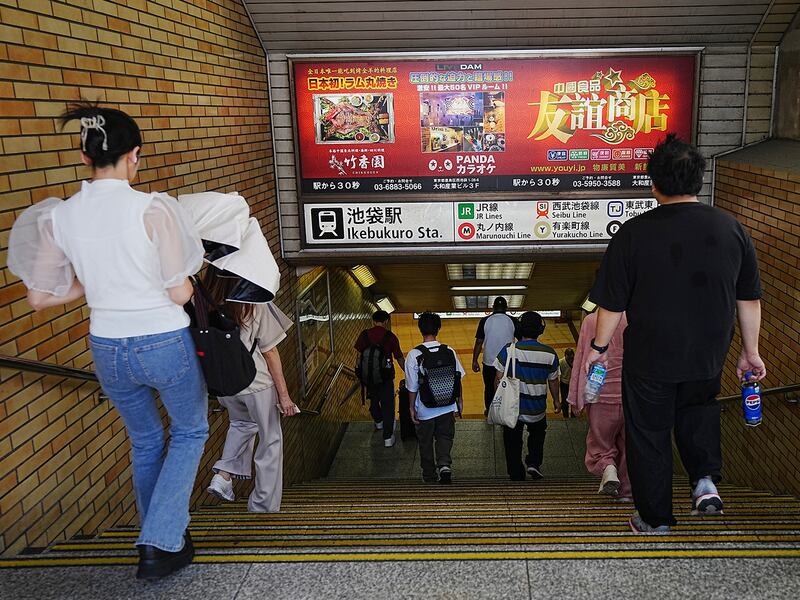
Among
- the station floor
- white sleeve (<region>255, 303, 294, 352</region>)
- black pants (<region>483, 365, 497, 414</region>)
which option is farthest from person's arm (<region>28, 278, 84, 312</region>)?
black pants (<region>483, 365, 497, 414</region>)

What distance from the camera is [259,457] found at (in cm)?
390

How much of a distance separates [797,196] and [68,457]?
480 cm

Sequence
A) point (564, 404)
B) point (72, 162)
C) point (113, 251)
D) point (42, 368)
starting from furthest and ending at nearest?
point (564, 404) < point (72, 162) < point (42, 368) < point (113, 251)

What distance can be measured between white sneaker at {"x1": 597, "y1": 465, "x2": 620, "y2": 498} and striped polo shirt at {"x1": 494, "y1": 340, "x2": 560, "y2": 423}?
4.06ft

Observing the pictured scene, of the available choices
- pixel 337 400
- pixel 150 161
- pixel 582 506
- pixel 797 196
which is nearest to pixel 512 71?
pixel 797 196

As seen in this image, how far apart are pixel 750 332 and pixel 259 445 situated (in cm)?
250

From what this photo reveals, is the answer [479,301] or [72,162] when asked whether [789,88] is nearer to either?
[72,162]

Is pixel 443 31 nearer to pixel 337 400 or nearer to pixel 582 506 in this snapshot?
pixel 582 506

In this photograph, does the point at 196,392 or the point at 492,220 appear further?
the point at 492,220

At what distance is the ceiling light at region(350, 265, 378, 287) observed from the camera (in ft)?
39.4

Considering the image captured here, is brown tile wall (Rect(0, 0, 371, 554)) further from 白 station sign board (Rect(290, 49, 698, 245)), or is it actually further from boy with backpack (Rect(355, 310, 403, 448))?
boy with backpack (Rect(355, 310, 403, 448))

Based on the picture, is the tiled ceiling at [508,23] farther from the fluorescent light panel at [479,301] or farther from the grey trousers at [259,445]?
the fluorescent light panel at [479,301]

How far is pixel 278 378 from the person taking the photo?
3.60 meters

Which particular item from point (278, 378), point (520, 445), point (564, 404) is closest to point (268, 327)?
point (278, 378)
